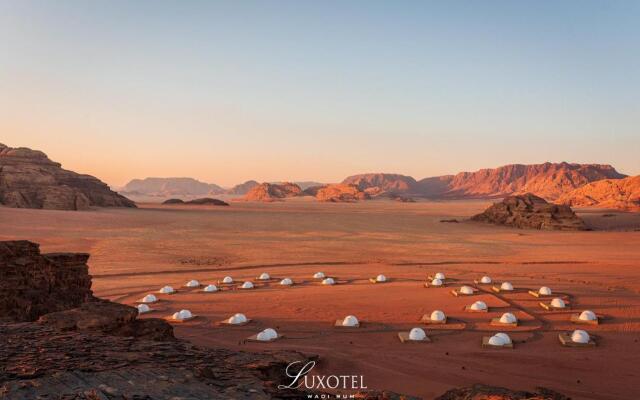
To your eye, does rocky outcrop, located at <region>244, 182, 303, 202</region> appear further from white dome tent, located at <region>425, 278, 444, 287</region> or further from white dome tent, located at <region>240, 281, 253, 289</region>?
white dome tent, located at <region>425, 278, 444, 287</region>

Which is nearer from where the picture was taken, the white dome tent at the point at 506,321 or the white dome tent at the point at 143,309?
the white dome tent at the point at 506,321

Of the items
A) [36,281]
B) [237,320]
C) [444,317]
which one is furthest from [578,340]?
[36,281]

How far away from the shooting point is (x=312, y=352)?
11.5 meters

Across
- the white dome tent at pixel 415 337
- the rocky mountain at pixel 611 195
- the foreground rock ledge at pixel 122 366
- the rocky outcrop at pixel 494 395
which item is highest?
the rocky mountain at pixel 611 195

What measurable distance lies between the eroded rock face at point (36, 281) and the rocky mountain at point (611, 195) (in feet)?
264

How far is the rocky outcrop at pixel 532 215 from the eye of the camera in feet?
164

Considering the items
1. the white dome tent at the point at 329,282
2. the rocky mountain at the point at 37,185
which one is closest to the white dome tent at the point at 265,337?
the white dome tent at the point at 329,282

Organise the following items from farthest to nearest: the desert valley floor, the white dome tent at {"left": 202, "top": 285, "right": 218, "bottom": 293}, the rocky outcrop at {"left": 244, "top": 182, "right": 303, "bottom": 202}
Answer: the rocky outcrop at {"left": 244, "top": 182, "right": 303, "bottom": 202} < the white dome tent at {"left": 202, "top": 285, "right": 218, "bottom": 293} < the desert valley floor

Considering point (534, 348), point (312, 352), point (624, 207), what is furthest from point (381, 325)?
point (624, 207)

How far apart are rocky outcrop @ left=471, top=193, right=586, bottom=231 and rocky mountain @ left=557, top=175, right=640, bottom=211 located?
28.3 meters

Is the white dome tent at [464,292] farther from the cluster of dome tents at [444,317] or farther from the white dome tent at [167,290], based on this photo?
the white dome tent at [167,290]

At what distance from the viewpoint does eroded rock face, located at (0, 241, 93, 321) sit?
36.3 feet

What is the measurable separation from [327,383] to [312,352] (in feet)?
7.10

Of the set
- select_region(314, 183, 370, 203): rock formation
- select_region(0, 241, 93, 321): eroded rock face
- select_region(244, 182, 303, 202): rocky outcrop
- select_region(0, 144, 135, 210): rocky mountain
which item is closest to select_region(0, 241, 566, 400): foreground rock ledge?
select_region(0, 241, 93, 321): eroded rock face
